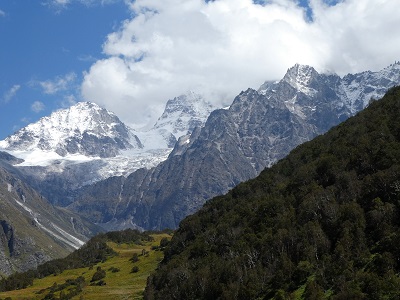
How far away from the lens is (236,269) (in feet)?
398

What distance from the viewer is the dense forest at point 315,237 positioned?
96.1m

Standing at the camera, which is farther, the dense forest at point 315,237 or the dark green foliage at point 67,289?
the dark green foliage at point 67,289

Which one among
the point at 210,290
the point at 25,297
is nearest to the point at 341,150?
the point at 210,290

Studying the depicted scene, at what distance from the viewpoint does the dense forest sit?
9606cm

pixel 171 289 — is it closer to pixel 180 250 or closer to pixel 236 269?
pixel 236 269

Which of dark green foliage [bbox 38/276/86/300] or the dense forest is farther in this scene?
dark green foliage [bbox 38/276/86/300]

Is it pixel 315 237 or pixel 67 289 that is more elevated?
pixel 67 289

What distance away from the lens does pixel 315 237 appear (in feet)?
374

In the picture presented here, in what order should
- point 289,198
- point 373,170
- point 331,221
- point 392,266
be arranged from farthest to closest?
point 289,198
point 373,170
point 331,221
point 392,266

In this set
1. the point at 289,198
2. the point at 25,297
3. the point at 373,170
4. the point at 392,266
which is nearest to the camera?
the point at 392,266

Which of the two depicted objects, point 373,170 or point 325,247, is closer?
point 325,247

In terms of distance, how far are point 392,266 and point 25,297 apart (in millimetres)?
123732

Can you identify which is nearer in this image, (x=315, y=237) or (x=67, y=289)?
(x=315, y=237)

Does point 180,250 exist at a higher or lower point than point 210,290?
higher
